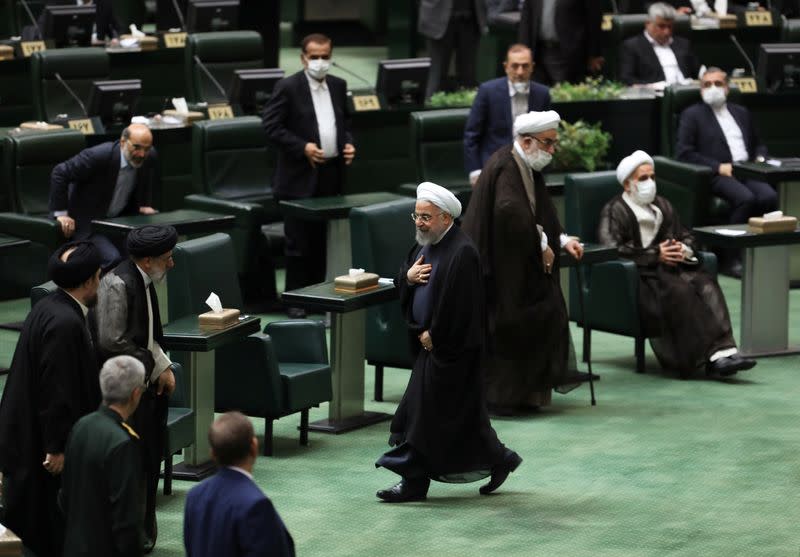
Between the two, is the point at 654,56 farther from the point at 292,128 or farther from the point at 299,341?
the point at 299,341

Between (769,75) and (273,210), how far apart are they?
4006 mm

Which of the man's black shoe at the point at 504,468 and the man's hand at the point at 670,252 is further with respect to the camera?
the man's hand at the point at 670,252

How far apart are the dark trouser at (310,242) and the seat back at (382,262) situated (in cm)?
187

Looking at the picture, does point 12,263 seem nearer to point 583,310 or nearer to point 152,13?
point 583,310

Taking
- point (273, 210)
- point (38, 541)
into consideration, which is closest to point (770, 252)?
point (273, 210)

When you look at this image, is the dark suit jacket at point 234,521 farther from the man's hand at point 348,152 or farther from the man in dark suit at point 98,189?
the man's hand at point 348,152

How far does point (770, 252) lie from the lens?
1010 centimetres

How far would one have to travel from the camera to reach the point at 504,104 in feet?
35.6

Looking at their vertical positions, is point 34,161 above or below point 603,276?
above

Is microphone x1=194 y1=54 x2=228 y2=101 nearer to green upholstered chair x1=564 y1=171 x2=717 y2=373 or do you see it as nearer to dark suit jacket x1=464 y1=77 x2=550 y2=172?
dark suit jacket x1=464 y1=77 x2=550 y2=172

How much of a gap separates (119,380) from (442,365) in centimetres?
205

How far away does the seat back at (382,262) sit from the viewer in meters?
9.04

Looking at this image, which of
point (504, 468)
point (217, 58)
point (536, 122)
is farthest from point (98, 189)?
point (504, 468)

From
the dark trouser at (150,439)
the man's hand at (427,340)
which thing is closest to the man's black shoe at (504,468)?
the man's hand at (427,340)
